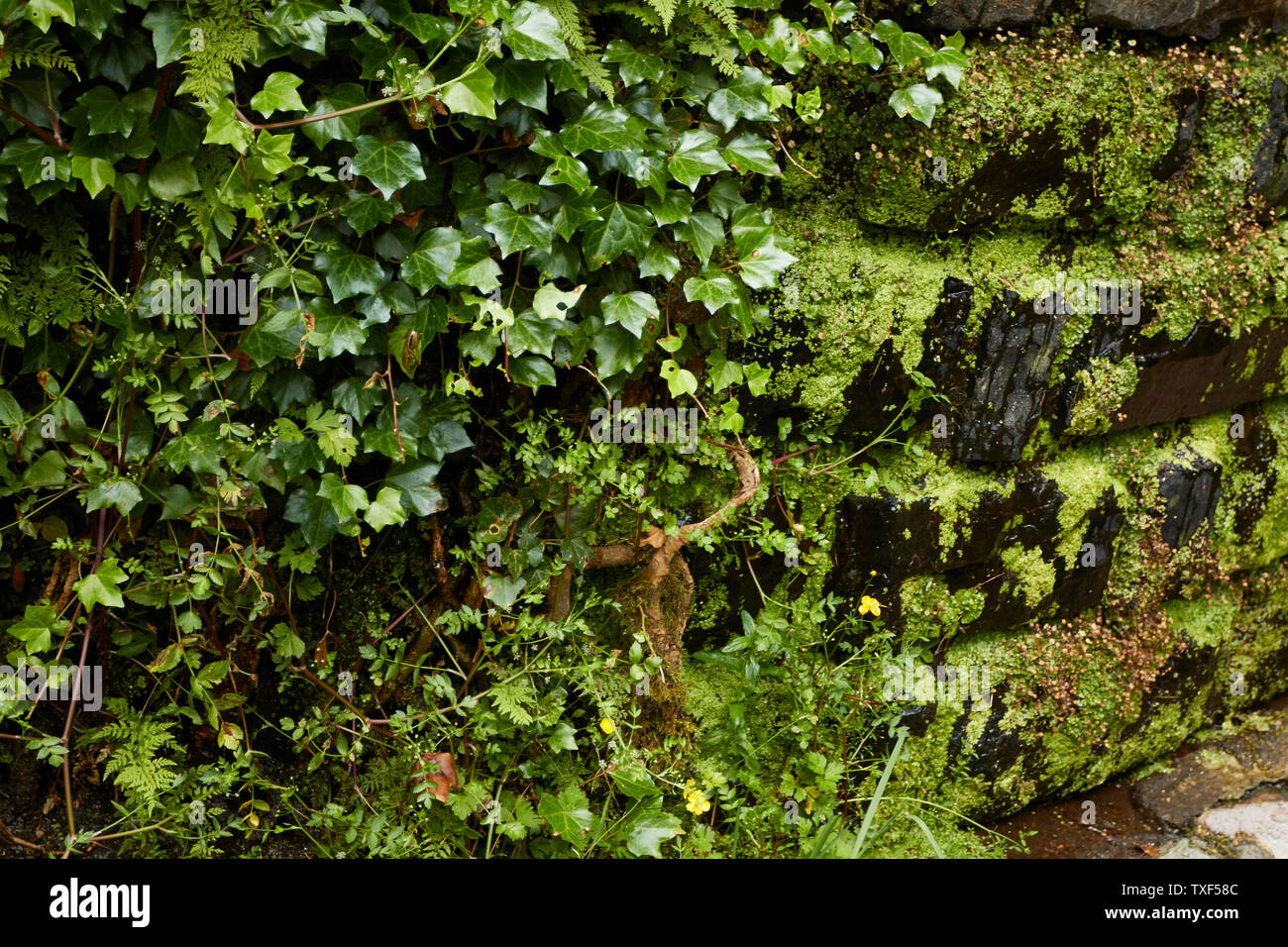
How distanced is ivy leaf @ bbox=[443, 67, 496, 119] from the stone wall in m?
1.13

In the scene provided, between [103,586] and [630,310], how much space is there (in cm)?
150

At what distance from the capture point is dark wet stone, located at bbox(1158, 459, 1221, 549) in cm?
380

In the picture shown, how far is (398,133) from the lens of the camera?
236 centimetres

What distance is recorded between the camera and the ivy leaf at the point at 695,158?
8.11 feet

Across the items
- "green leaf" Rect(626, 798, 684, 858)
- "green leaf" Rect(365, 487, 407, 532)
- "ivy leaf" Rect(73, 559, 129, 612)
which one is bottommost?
"green leaf" Rect(626, 798, 684, 858)

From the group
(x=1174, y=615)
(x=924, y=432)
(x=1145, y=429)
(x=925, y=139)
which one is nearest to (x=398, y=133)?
(x=925, y=139)

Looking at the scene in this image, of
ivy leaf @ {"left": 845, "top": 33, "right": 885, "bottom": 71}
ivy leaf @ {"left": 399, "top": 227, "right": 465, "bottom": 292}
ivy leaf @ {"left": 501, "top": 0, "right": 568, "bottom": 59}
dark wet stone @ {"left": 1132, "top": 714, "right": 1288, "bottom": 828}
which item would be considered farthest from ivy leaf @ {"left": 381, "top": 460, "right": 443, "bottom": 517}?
dark wet stone @ {"left": 1132, "top": 714, "right": 1288, "bottom": 828}

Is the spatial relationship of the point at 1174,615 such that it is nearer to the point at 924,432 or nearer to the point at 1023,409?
the point at 1023,409

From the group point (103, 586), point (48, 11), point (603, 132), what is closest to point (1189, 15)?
point (603, 132)

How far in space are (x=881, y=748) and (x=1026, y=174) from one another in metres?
2.05

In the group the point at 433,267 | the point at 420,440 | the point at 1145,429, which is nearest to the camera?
the point at 433,267

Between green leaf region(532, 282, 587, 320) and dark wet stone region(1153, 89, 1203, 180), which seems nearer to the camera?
green leaf region(532, 282, 587, 320)

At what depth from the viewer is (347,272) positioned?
92.1 inches

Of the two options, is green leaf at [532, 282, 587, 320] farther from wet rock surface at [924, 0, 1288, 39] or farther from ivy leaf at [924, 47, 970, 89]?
wet rock surface at [924, 0, 1288, 39]
